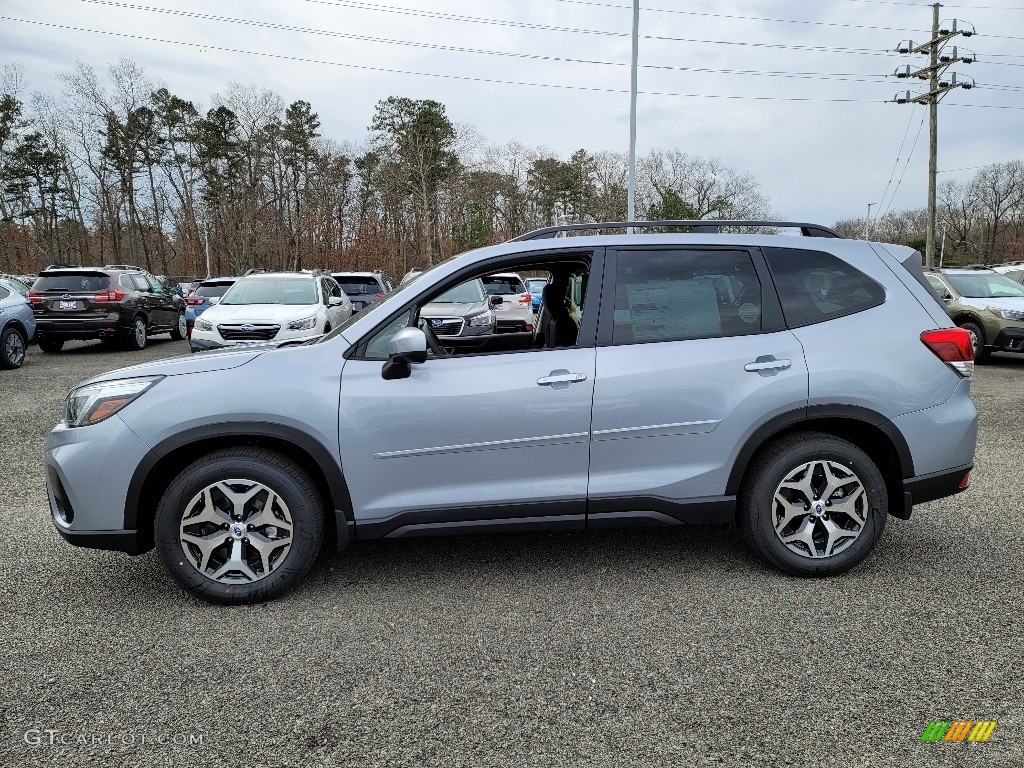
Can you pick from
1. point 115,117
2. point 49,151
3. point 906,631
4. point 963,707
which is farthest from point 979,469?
point 49,151

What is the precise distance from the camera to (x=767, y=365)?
12.2 feet

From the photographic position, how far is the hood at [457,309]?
10.5 meters

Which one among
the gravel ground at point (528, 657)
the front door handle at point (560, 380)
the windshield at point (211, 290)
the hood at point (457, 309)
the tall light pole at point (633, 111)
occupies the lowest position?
the gravel ground at point (528, 657)

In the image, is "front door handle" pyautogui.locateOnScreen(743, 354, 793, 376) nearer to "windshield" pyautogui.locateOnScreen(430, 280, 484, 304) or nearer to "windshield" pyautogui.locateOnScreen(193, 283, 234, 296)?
"windshield" pyautogui.locateOnScreen(430, 280, 484, 304)

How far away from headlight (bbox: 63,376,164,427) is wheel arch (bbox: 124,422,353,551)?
0.30 m

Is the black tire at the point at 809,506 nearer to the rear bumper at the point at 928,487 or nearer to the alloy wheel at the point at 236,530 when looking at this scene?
the rear bumper at the point at 928,487

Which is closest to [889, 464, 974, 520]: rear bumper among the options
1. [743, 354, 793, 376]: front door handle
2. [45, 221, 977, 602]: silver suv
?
[45, 221, 977, 602]: silver suv

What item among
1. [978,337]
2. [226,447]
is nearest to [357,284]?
[978,337]

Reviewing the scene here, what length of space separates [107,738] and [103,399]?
1.61m

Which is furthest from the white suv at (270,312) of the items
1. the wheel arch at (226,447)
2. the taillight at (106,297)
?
the wheel arch at (226,447)

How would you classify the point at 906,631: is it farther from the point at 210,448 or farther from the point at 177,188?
the point at 177,188

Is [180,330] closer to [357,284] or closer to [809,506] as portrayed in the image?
[357,284]

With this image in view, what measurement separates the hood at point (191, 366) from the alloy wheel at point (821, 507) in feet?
9.20

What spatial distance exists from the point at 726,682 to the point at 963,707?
0.84 metres
